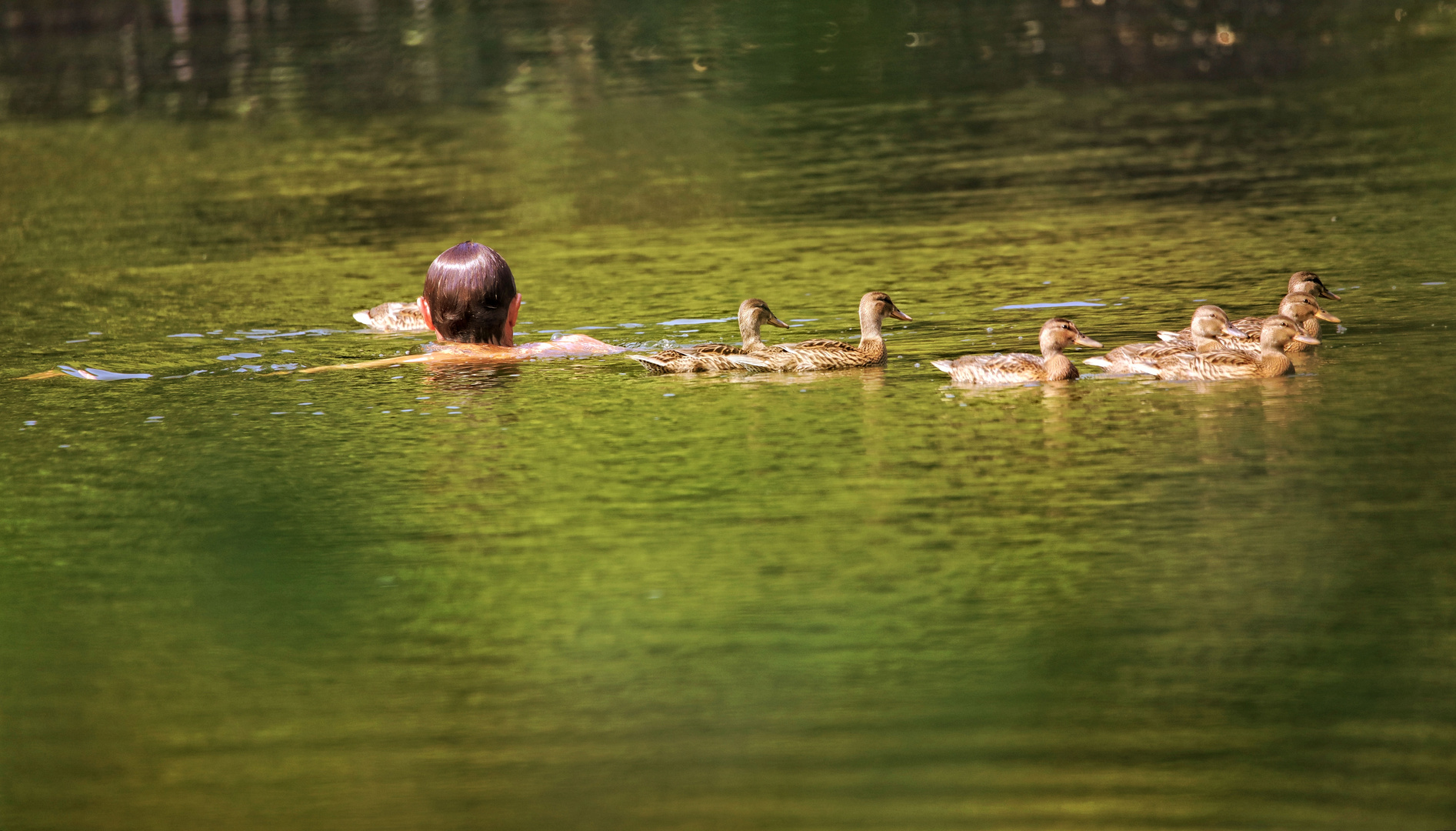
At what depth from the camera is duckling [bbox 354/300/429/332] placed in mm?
16562

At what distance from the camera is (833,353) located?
43.9ft

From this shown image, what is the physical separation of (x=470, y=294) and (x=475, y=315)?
23 centimetres

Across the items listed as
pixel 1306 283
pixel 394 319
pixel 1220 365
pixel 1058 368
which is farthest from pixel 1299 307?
pixel 394 319

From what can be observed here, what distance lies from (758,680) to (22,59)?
52.2m

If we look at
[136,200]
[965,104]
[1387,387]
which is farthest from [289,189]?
[1387,387]

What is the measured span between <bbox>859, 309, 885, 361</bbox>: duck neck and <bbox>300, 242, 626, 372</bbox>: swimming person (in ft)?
6.99

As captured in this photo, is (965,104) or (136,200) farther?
(965,104)

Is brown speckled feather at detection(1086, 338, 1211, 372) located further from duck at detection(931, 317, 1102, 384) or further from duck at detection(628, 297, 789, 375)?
duck at detection(628, 297, 789, 375)

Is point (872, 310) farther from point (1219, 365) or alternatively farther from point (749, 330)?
point (1219, 365)

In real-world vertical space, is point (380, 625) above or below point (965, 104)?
below

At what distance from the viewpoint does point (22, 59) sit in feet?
177

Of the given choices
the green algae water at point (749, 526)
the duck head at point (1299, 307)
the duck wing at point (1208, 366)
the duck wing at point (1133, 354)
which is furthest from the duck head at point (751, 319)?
the duck head at point (1299, 307)

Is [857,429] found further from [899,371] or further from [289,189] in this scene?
[289,189]

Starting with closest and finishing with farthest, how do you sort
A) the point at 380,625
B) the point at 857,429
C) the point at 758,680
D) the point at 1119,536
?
1. the point at 758,680
2. the point at 380,625
3. the point at 1119,536
4. the point at 857,429
